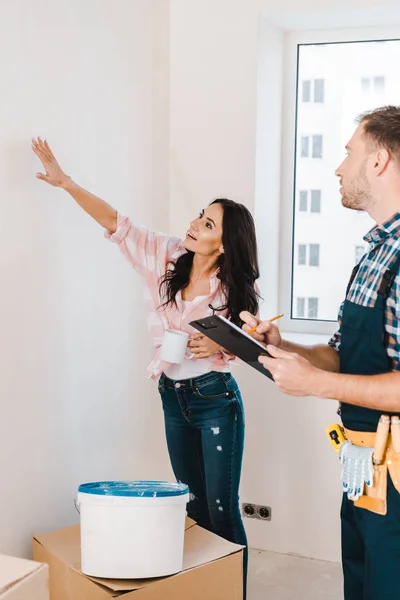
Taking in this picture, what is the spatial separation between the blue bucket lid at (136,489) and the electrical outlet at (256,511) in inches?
39.6

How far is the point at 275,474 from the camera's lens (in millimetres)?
2936

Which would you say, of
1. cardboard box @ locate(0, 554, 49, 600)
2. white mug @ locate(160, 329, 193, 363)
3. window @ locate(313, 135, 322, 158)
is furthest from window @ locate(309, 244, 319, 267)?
cardboard box @ locate(0, 554, 49, 600)

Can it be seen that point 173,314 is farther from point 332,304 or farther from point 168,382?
point 332,304

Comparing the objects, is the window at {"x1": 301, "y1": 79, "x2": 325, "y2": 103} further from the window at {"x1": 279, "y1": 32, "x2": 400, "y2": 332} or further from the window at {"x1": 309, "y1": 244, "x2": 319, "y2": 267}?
the window at {"x1": 309, "y1": 244, "x2": 319, "y2": 267}

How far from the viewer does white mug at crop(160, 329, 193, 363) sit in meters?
2.16

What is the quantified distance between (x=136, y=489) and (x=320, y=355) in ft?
1.95

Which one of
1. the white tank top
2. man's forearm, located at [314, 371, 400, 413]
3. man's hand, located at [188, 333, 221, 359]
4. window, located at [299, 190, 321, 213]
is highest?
window, located at [299, 190, 321, 213]

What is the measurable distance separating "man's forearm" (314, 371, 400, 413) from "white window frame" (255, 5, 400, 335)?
4.67 feet

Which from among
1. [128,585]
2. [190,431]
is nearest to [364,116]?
[190,431]

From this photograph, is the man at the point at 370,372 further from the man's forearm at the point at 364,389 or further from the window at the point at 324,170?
the window at the point at 324,170

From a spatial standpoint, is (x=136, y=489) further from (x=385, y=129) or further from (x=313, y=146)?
(x=313, y=146)

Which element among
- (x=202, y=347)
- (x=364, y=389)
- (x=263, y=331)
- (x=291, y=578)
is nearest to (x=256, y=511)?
(x=291, y=578)

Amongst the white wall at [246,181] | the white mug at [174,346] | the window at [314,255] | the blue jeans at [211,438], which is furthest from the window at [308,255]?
the white mug at [174,346]

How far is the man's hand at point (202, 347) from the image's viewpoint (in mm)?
2266
